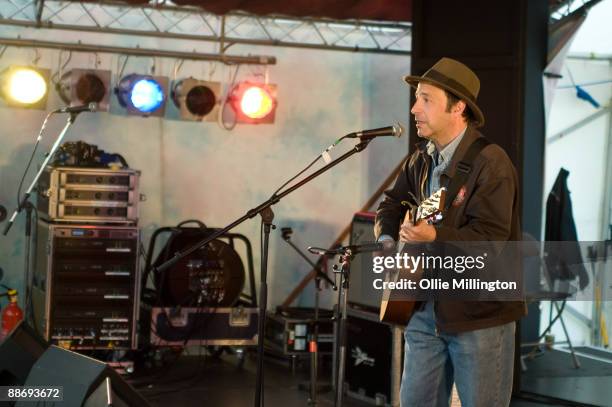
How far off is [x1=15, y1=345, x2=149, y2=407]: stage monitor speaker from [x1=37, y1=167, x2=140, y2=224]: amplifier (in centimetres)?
380

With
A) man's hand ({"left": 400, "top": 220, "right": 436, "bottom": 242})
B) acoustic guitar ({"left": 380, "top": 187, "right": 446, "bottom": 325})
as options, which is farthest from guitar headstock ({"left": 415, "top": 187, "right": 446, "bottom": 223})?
man's hand ({"left": 400, "top": 220, "right": 436, "bottom": 242})

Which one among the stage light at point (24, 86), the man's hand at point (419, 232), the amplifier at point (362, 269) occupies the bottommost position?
the amplifier at point (362, 269)

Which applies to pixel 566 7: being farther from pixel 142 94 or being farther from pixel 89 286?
pixel 89 286

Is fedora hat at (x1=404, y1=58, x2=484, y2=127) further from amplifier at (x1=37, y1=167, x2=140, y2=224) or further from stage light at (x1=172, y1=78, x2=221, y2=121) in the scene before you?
stage light at (x1=172, y1=78, x2=221, y2=121)

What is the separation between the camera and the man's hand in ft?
10.4

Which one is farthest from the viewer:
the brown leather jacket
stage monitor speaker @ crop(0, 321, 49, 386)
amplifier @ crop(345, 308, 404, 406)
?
amplifier @ crop(345, 308, 404, 406)

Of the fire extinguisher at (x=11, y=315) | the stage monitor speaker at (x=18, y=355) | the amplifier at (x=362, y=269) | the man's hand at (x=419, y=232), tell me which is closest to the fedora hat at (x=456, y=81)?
the man's hand at (x=419, y=232)

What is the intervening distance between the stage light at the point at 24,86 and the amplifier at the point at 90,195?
752 millimetres

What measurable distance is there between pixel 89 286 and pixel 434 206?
438cm

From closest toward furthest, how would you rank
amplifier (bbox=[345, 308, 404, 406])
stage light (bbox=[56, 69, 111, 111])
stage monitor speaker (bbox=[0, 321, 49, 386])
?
stage monitor speaker (bbox=[0, 321, 49, 386]) → amplifier (bbox=[345, 308, 404, 406]) → stage light (bbox=[56, 69, 111, 111])

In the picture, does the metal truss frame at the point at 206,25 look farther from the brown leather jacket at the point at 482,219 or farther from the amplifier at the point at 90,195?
the brown leather jacket at the point at 482,219

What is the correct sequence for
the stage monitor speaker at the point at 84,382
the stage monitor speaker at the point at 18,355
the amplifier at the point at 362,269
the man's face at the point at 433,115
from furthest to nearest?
the amplifier at the point at 362,269 → the stage monitor speaker at the point at 18,355 → the man's face at the point at 433,115 → the stage monitor speaker at the point at 84,382

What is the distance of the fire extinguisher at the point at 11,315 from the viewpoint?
7324 millimetres

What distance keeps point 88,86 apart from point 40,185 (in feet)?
3.08
